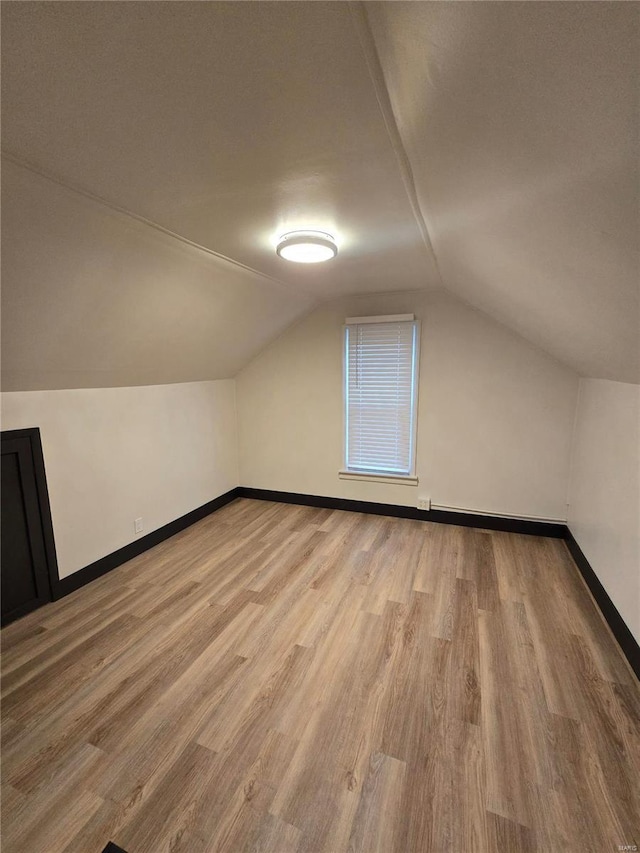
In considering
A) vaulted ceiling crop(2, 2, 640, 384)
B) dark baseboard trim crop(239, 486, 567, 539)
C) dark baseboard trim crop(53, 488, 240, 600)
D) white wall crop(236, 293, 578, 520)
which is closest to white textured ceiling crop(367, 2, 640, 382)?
vaulted ceiling crop(2, 2, 640, 384)

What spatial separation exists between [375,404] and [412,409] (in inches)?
14.5

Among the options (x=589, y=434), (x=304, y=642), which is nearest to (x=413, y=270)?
(x=589, y=434)

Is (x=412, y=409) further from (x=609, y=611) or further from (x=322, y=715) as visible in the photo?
(x=322, y=715)

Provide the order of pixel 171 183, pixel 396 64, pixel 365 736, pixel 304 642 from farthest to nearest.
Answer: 1. pixel 304 642
2. pixel 365 736
3. pixel 171 183
4. pixel 396 64

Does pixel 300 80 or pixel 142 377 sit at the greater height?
pixel 300 80

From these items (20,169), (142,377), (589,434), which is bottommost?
(589,434)

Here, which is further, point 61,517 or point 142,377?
point 142,377

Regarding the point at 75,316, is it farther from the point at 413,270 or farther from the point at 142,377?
the point at 413,270

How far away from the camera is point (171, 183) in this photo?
1.31m

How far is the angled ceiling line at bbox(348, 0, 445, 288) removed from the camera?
0.74m

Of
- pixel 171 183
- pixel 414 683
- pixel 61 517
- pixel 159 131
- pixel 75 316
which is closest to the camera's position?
pixel 159 131

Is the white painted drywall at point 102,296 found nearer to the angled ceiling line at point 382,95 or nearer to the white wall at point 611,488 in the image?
the angled ceiling line at point 382,95

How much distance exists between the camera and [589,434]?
8.66 feet

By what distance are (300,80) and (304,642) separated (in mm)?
2385
